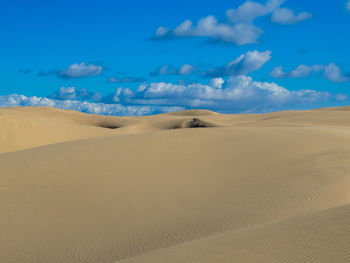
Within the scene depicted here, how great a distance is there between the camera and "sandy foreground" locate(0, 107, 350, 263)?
5.35 metres

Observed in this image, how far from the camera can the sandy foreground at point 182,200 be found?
5.35 meters

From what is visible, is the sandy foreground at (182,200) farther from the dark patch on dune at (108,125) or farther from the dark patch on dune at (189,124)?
the dark patch on dune at (108,125)

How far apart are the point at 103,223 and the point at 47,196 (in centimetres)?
243

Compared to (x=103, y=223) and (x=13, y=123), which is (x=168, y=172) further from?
(x=13, y=123)

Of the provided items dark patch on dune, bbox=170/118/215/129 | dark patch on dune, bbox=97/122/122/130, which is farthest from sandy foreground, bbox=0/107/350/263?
dark patch on dune, bbox=97/122/122/130

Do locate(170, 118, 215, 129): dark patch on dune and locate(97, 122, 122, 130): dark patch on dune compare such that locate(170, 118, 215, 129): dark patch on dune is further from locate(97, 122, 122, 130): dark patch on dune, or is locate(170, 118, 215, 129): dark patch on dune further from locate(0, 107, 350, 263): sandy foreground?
locate(0, 107, 350, 263): sandy foreground

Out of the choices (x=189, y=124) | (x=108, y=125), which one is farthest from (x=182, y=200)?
(x=108, y=125)

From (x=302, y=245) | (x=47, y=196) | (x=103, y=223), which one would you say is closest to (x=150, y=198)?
(x=103, y=223)

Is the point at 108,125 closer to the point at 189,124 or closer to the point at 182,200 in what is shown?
the point at 189,124

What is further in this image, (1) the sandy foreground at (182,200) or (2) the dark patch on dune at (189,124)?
(2) the dark patch on dune at (189,124)

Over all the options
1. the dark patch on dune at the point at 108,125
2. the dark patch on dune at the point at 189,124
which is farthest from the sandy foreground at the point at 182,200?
the dark patch on dune at the point at 108,125

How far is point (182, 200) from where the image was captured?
31.9 ft

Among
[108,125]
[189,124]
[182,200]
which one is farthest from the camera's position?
[108,125]

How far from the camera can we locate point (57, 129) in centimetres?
3144
